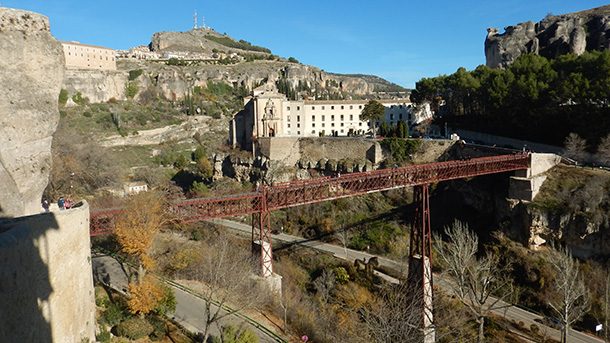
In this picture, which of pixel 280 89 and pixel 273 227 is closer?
pixel 273 227

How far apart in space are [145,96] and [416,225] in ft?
Result: 221

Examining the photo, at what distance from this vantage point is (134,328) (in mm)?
15227

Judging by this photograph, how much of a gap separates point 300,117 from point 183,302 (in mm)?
37262

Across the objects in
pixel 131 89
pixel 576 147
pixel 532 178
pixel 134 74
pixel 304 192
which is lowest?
pixel 532 178

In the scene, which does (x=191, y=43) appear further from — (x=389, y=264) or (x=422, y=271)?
(x=422, y=271)

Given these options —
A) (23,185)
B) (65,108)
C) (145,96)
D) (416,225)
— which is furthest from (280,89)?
(23,185)

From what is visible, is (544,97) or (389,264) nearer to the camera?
(389,264)

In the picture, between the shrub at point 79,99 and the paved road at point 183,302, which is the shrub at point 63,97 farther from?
the paved road at point 183,302

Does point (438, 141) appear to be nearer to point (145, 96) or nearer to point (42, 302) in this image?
point (42, 302)

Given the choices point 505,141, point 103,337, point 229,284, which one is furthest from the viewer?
point 505,141

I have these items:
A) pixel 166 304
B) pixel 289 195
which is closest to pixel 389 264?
pixel 289 195

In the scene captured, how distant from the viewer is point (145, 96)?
257ft

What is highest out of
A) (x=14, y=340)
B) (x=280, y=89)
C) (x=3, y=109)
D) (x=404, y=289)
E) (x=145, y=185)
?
(x=280, y=89)

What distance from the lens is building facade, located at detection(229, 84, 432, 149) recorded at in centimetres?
5047
